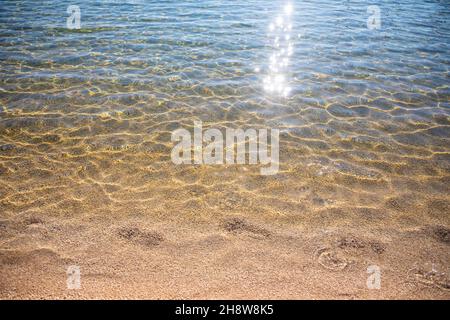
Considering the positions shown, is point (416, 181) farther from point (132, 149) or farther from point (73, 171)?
point (73, 171)

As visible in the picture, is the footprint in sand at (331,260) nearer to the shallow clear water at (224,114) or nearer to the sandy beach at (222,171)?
the sandy beach at (222,171)

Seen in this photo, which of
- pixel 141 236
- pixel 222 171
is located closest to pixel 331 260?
pixel 222 171

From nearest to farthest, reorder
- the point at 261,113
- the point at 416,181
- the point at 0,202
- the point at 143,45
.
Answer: the point at 0,202 < the point at 416,181 < the point at 261,113 < the point at 143,45

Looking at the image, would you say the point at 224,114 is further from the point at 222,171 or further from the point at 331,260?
the point at 331,260

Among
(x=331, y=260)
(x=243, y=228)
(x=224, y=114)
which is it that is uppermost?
(x=224, y=114)

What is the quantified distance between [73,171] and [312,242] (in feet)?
12.0

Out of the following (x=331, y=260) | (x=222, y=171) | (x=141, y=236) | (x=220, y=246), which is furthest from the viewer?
(x=222, y=171)

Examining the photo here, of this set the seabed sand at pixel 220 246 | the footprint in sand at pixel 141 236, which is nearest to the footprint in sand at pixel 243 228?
the seabed sand at pixel 220 246

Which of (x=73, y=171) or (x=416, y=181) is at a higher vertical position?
(x=73, y=171)

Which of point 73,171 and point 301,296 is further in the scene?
point 73,171

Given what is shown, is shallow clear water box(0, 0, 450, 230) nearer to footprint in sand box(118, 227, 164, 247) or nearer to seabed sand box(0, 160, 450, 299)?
seabed sand box(0, 160, 450, 299)

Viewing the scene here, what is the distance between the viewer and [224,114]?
237 inches
